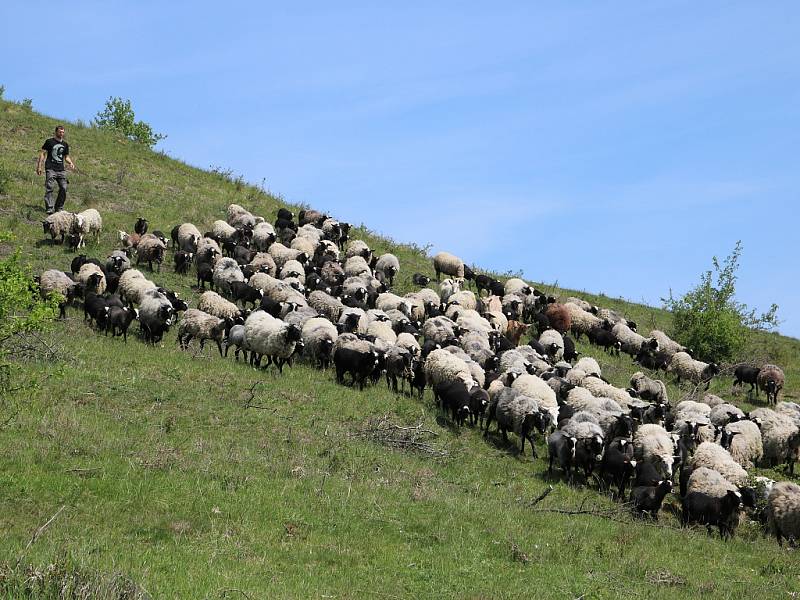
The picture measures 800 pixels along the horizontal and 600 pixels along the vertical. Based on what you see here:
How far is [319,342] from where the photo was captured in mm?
22109

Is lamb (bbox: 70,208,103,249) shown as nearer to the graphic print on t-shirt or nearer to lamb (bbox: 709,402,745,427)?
the graphic print on t-shirt

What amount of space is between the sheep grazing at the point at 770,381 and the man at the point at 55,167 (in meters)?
26.3

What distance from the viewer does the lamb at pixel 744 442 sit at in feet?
68.1

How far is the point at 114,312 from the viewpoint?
20562 millimetres

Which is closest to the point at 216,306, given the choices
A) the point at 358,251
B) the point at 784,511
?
the point at 358,251

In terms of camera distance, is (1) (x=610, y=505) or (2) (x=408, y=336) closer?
(1) (x=610, y=505)

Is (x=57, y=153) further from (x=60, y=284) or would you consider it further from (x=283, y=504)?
(x=283, y=504)

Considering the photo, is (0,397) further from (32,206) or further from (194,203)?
(194,203)

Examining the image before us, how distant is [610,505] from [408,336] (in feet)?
32.2

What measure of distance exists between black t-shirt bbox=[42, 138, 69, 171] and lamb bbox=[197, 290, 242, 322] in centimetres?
825

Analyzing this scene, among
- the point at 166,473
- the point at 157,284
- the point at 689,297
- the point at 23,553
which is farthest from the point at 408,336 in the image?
the point at 689,297

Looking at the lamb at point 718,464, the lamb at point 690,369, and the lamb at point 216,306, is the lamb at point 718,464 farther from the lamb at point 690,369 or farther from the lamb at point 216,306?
the lamb at point 216,306

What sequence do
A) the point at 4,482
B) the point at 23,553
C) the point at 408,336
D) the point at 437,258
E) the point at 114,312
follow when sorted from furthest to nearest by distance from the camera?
the point at 437,258 → the point at 408,336 → the point at 114,312 → the point at 4,482 → the point at 23,553

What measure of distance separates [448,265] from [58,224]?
57.8 ft
